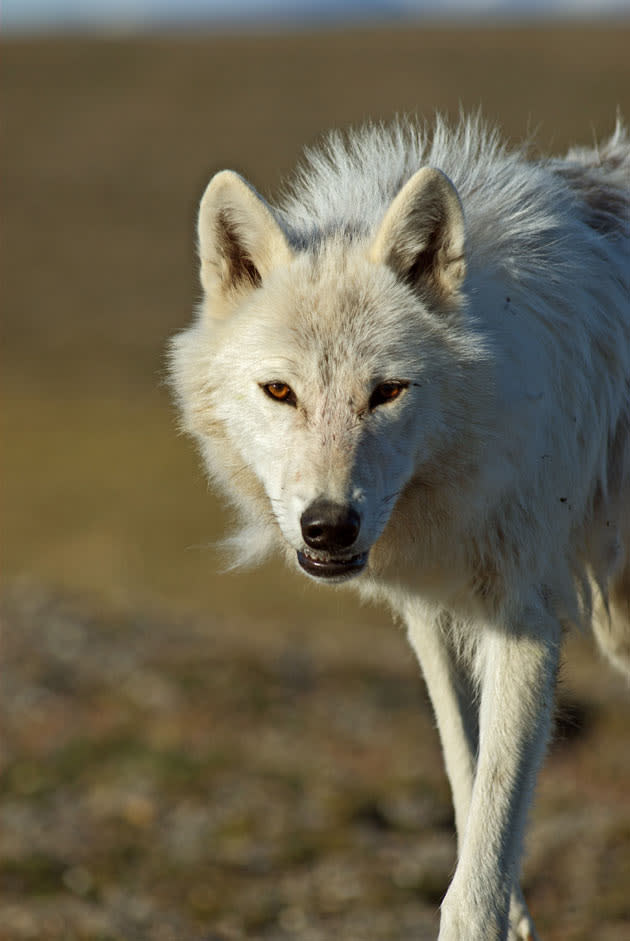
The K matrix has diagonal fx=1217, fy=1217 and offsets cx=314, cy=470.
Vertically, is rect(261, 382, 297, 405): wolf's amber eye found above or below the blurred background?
above

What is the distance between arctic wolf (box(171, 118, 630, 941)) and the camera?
3.94 meters

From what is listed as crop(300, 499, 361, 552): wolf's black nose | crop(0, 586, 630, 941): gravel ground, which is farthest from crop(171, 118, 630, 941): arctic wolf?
crop(0, 586, 630, 941): gravel ground

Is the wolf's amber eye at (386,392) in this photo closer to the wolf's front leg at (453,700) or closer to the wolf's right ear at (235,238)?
the wolf's right ear at (235,238)

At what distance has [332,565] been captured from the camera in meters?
3.85

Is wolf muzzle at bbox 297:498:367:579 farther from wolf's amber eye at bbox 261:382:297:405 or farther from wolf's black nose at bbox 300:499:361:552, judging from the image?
wolf's amber eye at bbox 261:382:297:405

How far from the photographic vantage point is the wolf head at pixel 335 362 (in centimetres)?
384

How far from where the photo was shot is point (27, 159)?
41.1 meters

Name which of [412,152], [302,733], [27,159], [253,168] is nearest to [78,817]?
[302,733]

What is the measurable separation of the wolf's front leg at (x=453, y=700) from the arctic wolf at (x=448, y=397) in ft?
0.69

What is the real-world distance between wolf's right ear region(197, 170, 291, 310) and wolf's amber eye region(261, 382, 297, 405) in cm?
46

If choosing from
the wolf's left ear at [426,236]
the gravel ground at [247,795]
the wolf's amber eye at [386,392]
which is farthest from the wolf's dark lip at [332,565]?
the gravel ground at [247,795]

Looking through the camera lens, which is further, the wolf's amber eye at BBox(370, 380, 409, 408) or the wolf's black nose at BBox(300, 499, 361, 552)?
the wolf's amber eye at BBox(370, 380, 409, 408)

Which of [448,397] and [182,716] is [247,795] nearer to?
[182,716]

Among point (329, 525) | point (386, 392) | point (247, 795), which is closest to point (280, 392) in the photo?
point (386, 392)
